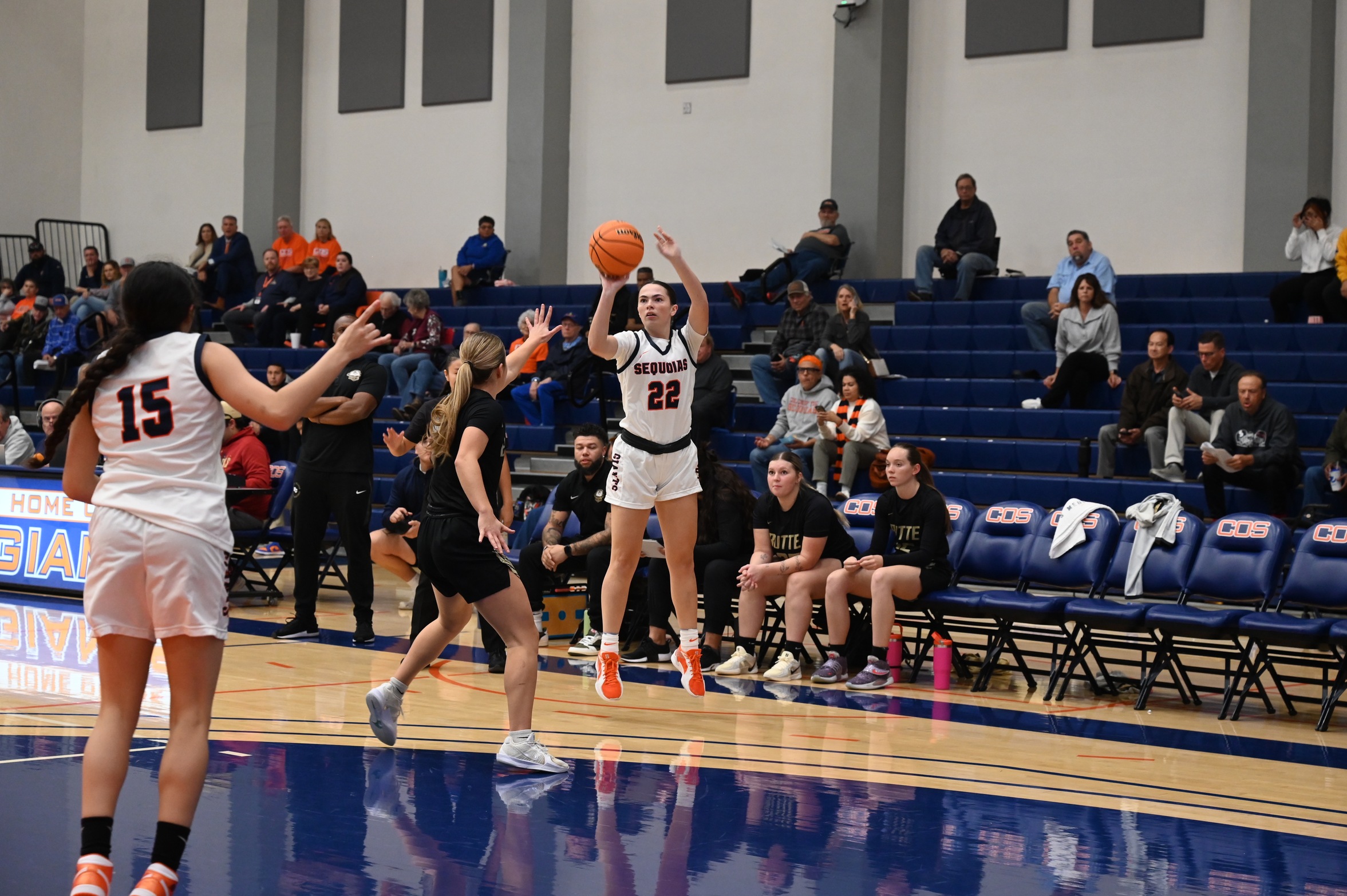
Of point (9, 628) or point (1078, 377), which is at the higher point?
point (1078, 377)

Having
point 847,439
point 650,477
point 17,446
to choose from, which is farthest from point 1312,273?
point 17,446

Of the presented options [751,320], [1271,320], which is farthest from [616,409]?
[1271,320]

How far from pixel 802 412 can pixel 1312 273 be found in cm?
456

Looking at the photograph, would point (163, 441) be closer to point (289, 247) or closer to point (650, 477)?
point (650, 477)

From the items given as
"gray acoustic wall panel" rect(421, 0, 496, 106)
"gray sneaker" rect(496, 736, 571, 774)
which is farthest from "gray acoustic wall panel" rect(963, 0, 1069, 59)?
"gray sneaker" rect(496, 736, 571, 774)

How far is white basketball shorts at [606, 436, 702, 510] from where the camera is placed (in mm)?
6340

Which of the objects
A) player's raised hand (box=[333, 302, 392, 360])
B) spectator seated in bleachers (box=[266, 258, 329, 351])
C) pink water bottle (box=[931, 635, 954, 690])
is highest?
spectator seated in bleachers (box=[266, 258, 329, 351])

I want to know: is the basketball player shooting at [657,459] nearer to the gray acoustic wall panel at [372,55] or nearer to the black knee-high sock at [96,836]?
the black knee-high sock at [96,836]

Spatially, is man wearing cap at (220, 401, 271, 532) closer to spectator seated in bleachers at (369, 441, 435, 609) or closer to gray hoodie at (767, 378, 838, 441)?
spectator seated in bleachers at (369, 441, 435, 609)

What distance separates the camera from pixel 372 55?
1931 cm

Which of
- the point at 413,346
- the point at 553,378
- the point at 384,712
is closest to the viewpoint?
the point at 384,712

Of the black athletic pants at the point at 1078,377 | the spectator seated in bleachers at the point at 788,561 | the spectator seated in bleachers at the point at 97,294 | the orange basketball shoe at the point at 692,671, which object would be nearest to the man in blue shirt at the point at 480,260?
the spectator seated in bleachers at the point at 97,294

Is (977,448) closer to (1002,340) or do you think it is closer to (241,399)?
(1002,340)

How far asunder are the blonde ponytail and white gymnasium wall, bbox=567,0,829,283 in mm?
11200
